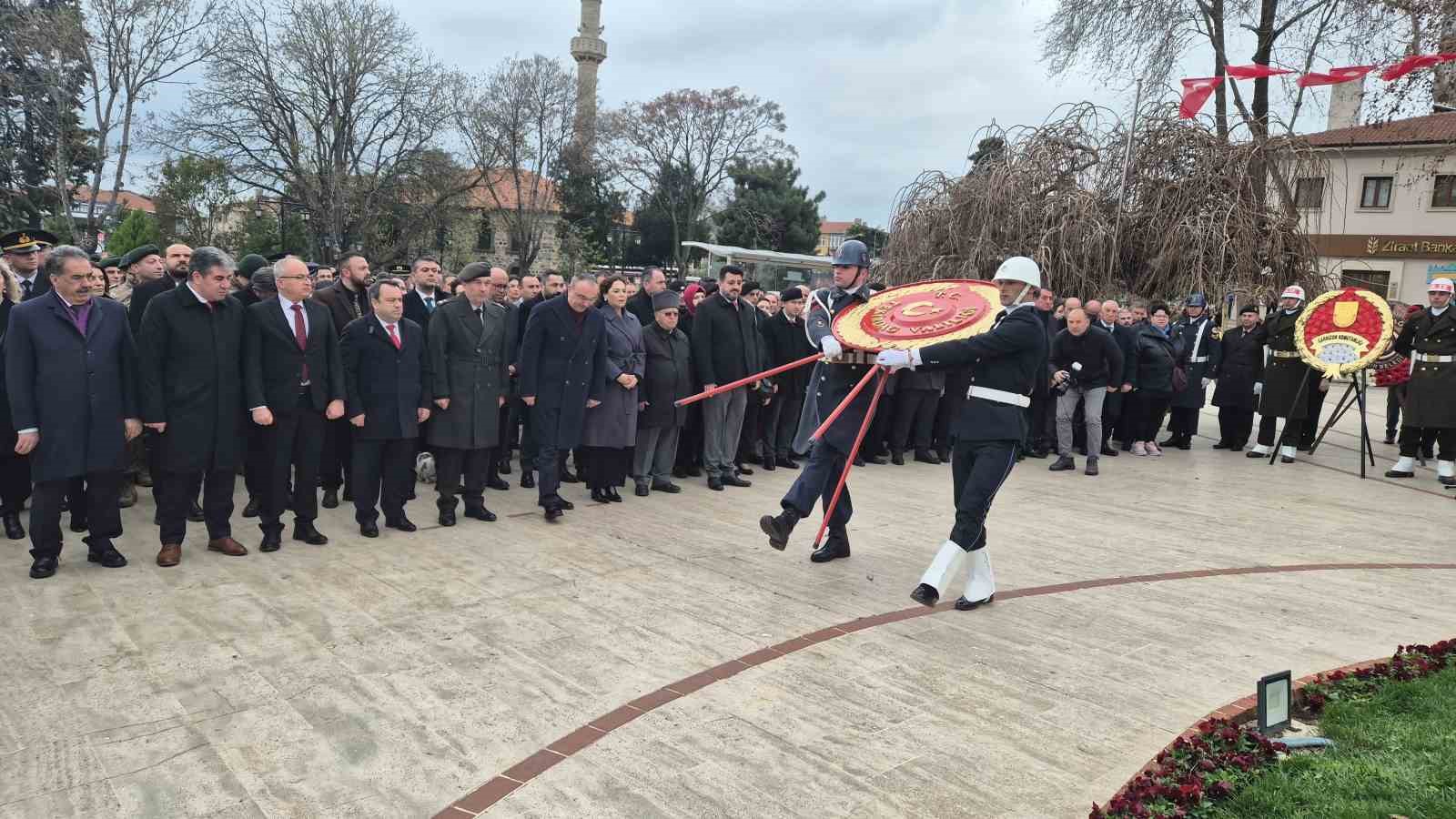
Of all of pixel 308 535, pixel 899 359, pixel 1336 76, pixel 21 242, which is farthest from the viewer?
pixel 1336 76

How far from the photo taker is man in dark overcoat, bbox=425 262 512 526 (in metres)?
7.13

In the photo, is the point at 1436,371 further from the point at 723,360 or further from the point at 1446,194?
the point at 1446,194

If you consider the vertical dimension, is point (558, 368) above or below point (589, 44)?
below

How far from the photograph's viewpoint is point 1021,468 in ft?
36.2

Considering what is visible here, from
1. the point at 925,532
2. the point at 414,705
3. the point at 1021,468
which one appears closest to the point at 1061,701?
the point at 414,705

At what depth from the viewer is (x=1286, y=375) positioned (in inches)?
480

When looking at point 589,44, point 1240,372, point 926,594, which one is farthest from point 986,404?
point 589,44

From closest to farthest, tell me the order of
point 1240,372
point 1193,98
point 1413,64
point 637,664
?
1. point 637,664
2. point 1413,64
3. point 1240,372
4. point 1193,98

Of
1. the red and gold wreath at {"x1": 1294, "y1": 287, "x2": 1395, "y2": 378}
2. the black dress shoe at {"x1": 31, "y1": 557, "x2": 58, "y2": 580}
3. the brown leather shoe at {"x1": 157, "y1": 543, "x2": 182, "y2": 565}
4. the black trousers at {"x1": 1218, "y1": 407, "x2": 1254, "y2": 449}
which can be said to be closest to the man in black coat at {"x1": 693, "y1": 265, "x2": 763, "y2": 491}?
the brown leather shoe at {"x1": 157, "y1": 543, "x2": 182, "y2": 565}

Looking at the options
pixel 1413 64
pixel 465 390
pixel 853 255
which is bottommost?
pixel 465 390

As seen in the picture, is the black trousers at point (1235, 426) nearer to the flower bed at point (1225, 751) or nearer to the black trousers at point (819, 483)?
the black trousers at point (819, 483)

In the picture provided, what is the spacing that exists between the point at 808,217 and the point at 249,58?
Result: 31.5 m

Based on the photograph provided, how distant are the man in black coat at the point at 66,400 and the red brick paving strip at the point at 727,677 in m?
3.62

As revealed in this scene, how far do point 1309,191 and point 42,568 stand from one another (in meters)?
18.3
